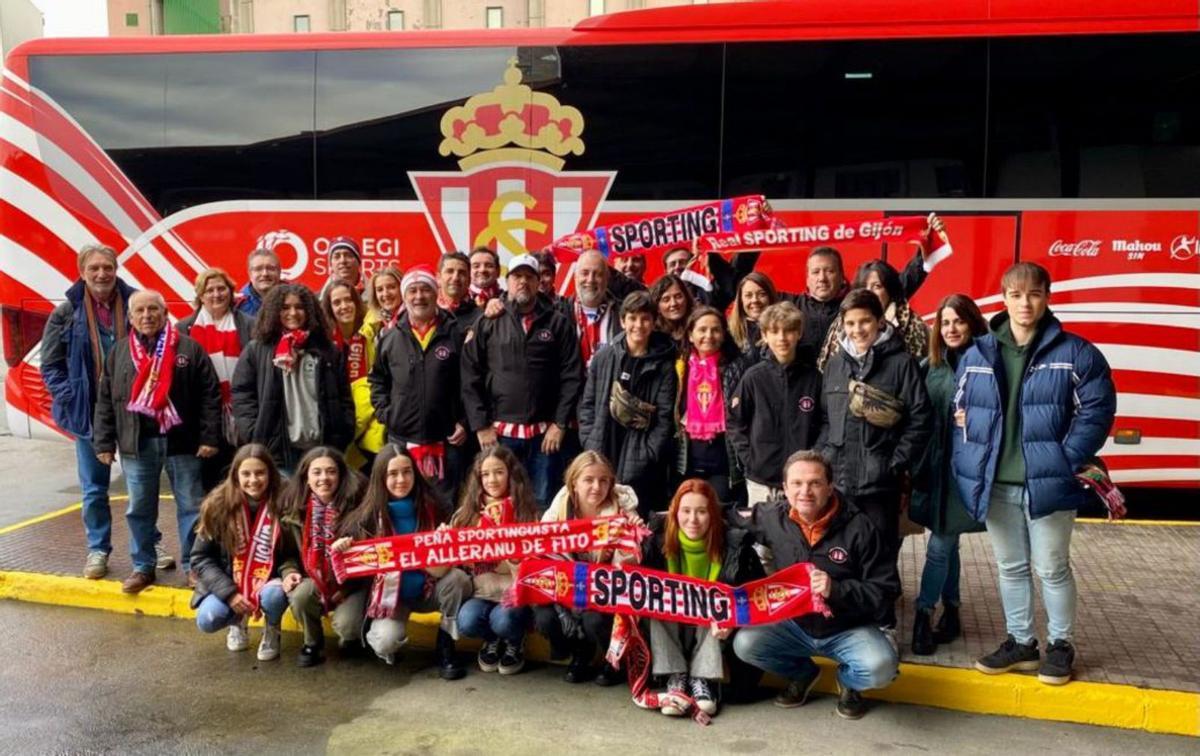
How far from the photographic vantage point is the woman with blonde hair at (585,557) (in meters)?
4.56

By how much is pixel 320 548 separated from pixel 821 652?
8.30ft

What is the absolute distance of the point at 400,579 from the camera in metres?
4.76

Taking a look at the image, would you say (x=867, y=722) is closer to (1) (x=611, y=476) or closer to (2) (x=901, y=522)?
(2) (x=901, y=522)

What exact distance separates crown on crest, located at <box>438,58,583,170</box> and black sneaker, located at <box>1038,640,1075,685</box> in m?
4.89

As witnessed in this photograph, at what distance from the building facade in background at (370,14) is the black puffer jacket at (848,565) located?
37040 millimetres

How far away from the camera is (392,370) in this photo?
5.78 metres

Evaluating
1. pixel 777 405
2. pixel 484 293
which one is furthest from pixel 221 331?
pixel 777 405

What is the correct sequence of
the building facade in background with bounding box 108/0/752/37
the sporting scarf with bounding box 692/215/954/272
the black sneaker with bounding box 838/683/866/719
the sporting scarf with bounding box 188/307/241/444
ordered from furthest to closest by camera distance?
1. the building facade in background with bounding box 108/0/752/37
2. the sporting scarf with bounding box 188/307/241/444
3. the sporting scarf with bounding box 692/215/954/272
4. the black sneaker with bounding box 838/683/866/719

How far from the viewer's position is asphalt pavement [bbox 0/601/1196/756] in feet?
13.3

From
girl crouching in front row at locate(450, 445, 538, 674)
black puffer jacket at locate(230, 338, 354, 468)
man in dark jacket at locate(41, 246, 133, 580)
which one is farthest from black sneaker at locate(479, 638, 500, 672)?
man in dark jacket at locate(41, 246, 133, 580)

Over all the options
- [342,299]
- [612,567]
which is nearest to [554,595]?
[612,567]

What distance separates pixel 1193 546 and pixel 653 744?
4.71m

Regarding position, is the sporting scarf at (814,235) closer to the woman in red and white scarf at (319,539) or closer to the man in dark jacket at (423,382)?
the man in dark jacket at (423,382)

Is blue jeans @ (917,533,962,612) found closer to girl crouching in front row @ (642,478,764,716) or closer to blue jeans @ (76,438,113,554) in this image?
girl crouching in front row @ (642,478,764,716)
